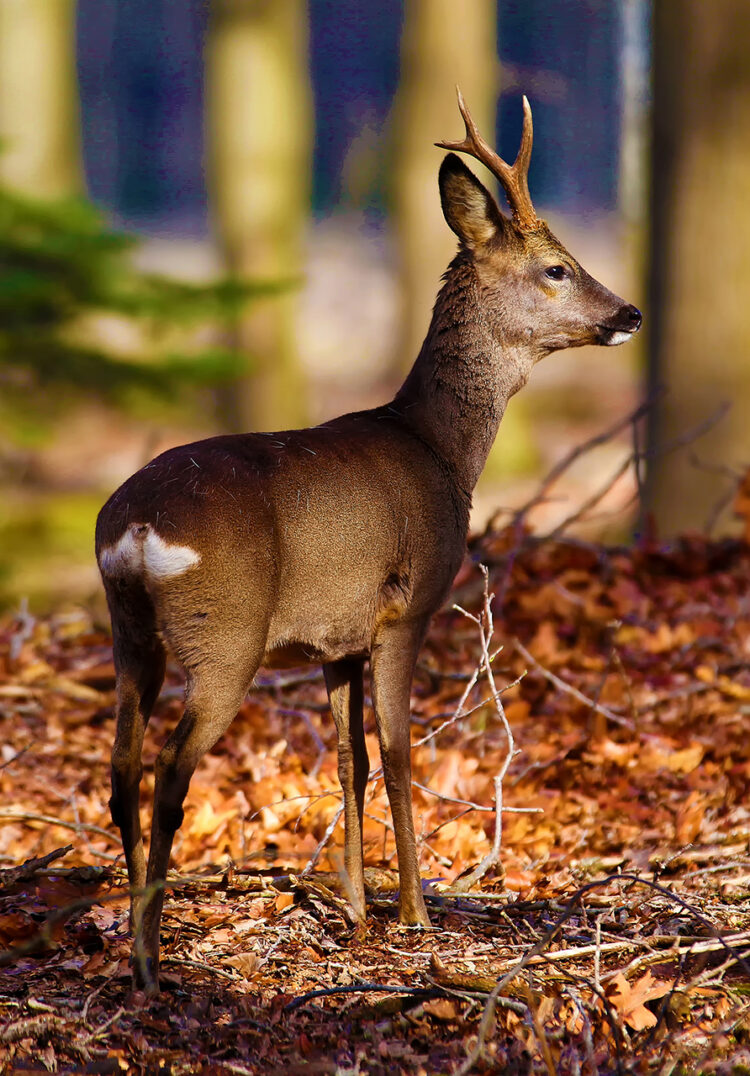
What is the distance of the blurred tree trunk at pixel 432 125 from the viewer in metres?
15.6

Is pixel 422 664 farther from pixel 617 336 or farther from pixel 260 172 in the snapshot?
pixel 260 172

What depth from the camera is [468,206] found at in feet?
16.0

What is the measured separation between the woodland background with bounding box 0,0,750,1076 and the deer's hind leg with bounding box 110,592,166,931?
0.23 metres

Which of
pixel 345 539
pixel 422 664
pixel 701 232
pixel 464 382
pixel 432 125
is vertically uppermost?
pixel 432 125

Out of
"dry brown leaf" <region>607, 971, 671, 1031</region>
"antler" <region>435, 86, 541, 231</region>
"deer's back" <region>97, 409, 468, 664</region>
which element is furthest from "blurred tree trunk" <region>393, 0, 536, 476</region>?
"dry brown leaf" <region>607, 971, 671, 1031</region>

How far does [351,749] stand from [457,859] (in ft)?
2.55

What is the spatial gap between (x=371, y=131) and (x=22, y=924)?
1618 centimetres

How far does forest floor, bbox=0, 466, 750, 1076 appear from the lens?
143 inches

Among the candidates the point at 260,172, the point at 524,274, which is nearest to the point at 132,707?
the point at 524,274

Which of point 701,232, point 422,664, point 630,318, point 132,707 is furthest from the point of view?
point 701,232

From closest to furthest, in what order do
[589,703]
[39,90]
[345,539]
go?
1. [345,539]
2. [589,703]
3. [39,90]

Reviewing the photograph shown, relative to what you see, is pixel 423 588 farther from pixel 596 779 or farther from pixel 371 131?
pixel 371 131

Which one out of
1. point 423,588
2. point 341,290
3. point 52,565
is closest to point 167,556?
point 423,588

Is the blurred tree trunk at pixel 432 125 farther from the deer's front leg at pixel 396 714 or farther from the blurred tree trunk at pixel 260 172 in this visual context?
the deer's front leg at pixel 396 714
